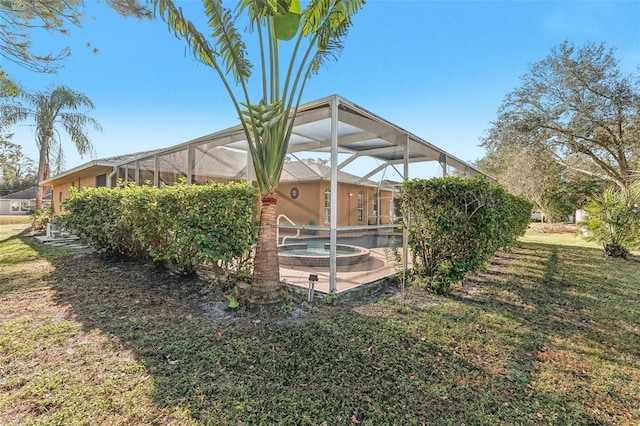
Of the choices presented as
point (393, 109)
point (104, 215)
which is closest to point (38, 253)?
point (104, 215)

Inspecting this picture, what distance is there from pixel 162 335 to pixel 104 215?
500 cm

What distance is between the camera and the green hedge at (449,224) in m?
5.69

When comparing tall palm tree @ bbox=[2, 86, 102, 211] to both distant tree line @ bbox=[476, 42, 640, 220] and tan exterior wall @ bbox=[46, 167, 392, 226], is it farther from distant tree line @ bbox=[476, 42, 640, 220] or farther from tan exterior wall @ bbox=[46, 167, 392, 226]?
distant tree line @ bbox=[476, 42, 640, 220]

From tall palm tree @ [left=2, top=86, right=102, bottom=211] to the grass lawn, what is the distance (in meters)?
16.2

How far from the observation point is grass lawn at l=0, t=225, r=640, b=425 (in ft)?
8.61

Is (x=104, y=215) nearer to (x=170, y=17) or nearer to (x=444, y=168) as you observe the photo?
(x=170, y=17)

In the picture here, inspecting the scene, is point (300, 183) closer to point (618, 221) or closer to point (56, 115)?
point (618, 221)

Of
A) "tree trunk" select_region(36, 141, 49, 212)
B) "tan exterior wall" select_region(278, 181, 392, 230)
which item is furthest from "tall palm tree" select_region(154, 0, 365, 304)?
"tree trunk" select_region(36, 141, 49, 212)

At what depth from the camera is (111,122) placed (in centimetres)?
1878

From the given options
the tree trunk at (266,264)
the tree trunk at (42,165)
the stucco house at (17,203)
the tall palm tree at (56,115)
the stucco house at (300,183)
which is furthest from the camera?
the stucco house at (17,203)

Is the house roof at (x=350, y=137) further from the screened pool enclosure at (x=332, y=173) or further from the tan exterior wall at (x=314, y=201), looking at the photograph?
the tan exterior wall at (x=314, y=201)

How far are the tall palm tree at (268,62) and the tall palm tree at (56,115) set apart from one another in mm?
18083

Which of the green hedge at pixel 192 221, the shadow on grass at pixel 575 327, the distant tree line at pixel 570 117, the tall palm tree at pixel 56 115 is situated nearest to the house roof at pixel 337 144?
the green hedge at pixel 192 221

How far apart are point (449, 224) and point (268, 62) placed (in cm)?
428
